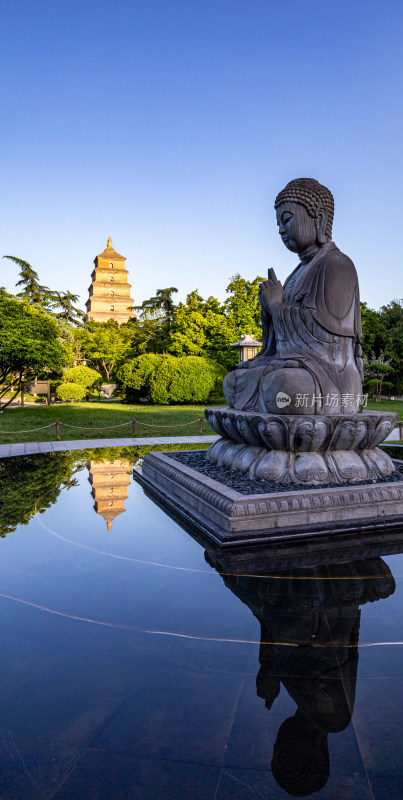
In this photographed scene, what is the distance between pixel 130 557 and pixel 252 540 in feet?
3.14

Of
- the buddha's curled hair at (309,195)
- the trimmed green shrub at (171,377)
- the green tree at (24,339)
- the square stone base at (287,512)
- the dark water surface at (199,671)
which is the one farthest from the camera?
the trimmed green shrub at (171,377)

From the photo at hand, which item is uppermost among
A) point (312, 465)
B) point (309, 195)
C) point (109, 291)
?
point (109, 291)

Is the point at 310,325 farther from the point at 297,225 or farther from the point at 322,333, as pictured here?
the point at 297,225

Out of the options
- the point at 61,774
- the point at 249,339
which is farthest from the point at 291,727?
the point at 249,339

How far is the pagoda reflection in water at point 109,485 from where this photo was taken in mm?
4758

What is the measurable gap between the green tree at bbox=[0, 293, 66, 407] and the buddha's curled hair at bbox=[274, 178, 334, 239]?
10858mm

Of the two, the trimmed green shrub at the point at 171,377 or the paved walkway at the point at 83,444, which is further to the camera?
the trimmed green shrub at the point at 171,377

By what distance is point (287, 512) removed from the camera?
3.75m

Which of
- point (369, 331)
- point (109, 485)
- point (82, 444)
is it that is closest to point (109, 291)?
point (369, 331)

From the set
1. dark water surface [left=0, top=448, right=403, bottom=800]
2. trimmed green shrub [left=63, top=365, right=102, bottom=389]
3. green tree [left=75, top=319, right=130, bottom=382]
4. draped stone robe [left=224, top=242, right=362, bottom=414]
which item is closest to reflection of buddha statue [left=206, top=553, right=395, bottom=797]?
dark water surface [left=0, top=448, right=403, bottom=800]

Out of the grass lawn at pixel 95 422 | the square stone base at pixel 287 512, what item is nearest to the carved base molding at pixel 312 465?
the square stone base at pixel 287 512

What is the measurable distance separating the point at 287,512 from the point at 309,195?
3460 mm

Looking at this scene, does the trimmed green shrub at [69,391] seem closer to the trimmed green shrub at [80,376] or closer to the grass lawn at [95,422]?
the trimmed green shrub at [80,376]

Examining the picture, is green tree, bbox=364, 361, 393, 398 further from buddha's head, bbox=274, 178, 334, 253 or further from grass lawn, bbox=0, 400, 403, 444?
buddha's head, bbox=274, 178, 334, 253
